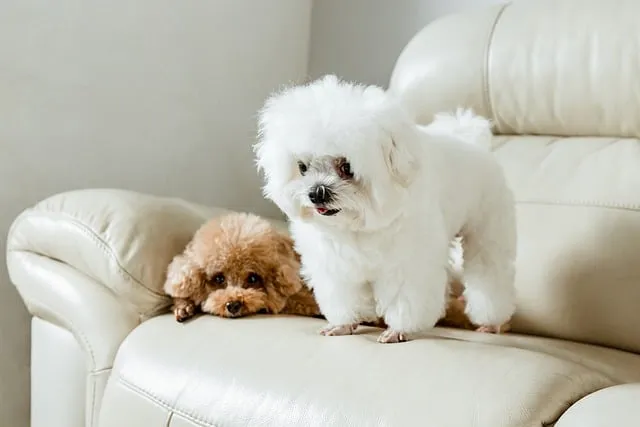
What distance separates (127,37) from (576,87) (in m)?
1.14

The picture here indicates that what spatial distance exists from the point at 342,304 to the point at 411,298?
0.13 meters

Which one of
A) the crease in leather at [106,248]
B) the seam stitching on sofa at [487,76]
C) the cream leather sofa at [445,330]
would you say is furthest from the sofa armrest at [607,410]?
the seam stitching on sofa at [487,76]

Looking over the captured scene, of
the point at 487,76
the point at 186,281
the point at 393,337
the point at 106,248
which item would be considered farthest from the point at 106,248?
the point at 487,76

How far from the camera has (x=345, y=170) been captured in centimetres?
118

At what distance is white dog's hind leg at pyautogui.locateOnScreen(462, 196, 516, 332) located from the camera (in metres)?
1.43

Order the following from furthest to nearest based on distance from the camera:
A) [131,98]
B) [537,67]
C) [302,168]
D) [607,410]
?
[131,98], [537,67], [302,168], [607,410]

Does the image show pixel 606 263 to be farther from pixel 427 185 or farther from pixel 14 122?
pixel 14 122

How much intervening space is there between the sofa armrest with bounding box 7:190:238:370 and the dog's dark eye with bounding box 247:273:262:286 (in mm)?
168

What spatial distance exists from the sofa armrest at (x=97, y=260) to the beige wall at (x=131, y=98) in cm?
35

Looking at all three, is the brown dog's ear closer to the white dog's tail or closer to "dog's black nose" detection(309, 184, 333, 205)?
"dog's black nose" detection(309, 184, 333, 205)

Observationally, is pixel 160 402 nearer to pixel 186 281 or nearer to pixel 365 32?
pixel 186 281

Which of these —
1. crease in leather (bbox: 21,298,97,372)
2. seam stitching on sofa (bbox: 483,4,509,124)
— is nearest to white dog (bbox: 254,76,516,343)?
seam stitching on sofa (bbox: 483,4,509,124)

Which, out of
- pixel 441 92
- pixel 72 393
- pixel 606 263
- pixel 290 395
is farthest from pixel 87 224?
pixel 606 263

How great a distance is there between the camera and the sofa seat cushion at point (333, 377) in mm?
986
